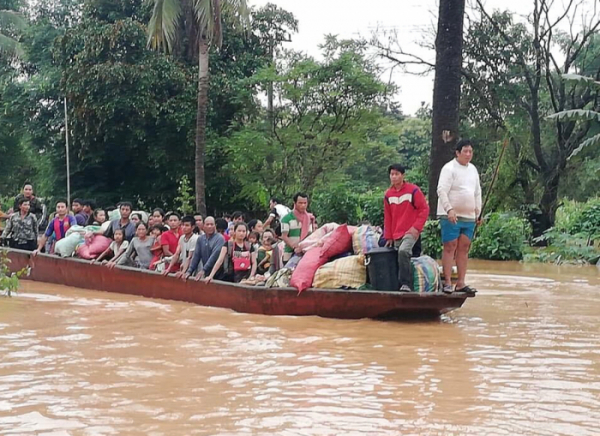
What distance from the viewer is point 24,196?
13.1 meters

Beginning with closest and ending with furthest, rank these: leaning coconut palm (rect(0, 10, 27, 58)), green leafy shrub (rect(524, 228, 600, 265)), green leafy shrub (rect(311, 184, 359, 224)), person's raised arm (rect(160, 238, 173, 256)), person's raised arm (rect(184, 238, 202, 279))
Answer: person's raised arm (rect(184, 238, 202, 279)), person's raised arm (rect(160, 238, 173, 256)), green leafy shrub (rect(524, 228, 600, 265)), green leafy shrub (rect(311, 184, 359, 224)), leaning coconut palm (rect(0, 10, 27, 58))

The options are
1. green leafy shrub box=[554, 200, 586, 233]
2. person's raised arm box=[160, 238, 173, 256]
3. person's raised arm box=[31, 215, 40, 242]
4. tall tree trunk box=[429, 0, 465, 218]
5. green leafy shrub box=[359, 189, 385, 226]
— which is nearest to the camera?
person's raised arm box=[160, 238, 173, 256]

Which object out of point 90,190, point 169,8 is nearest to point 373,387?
point 169,8

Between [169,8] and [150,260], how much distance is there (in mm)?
9181

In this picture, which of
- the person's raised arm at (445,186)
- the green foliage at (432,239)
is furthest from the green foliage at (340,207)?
the person's raised arm at (445,186)

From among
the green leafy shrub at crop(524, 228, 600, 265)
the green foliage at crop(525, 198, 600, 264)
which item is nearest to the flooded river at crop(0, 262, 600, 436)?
the green leafy shrub at crop(524, 228, 600, 265)

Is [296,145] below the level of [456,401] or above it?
above

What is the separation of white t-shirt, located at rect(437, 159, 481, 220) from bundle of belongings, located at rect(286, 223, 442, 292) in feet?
Result: 2.24

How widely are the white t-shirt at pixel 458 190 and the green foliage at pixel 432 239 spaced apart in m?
8.92

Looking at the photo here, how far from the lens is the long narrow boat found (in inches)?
317

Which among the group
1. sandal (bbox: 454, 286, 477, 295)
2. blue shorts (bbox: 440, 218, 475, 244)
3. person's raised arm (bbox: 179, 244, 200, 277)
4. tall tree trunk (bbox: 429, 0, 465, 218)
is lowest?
sandal (bbox: 454, 286, 477, 295)

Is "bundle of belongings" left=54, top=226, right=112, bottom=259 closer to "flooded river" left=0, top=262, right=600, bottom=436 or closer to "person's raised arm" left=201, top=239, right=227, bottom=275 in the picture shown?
"flooded river" left=0, top=262, right=600, bottom=436

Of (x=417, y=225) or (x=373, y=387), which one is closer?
(x=373, y=387)

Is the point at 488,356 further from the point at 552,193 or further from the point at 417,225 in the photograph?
the point at 552,193
